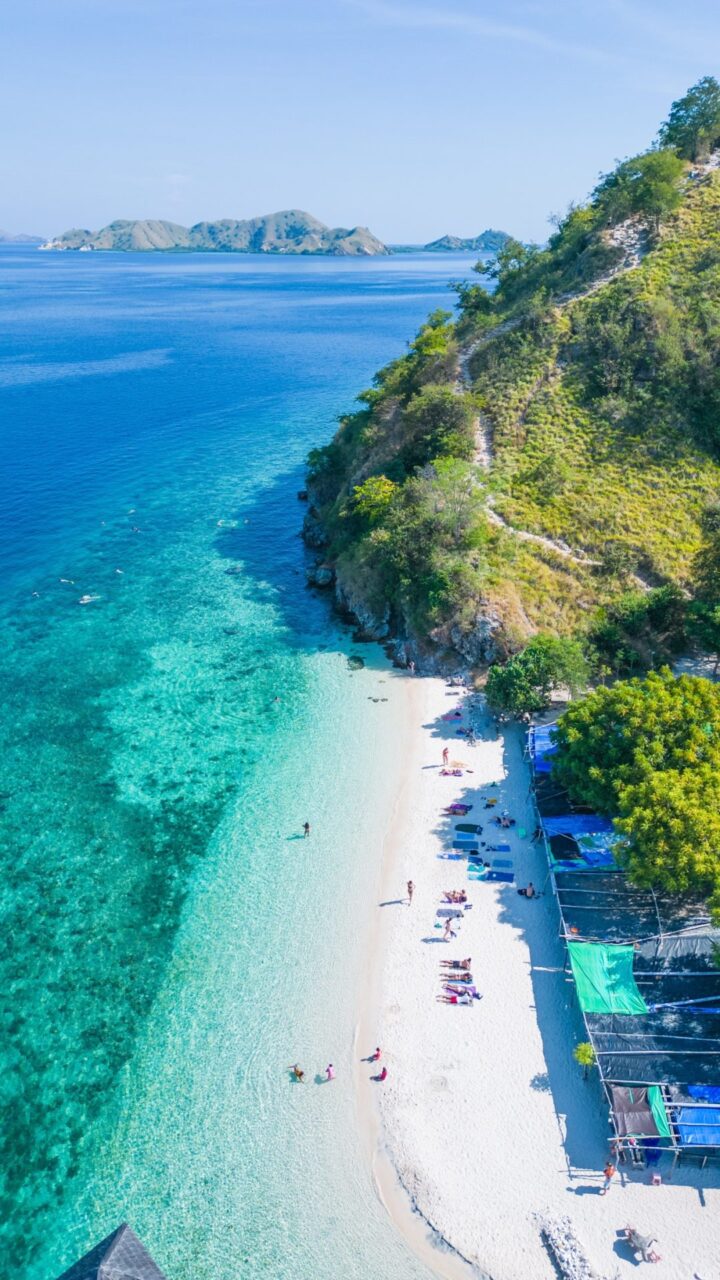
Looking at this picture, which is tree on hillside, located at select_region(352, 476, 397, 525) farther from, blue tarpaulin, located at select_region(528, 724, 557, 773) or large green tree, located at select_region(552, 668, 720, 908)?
large green tree, located at select_region(552, 668, 720, 908)

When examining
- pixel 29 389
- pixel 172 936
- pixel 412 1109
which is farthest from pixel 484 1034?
pixel 29 389

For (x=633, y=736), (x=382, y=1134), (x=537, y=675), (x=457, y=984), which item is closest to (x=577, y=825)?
(x=633, y=736)

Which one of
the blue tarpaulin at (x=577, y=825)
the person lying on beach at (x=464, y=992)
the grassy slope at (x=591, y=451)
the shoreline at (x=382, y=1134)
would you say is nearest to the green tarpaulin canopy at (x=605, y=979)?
the person lying on beach at (x=464, y=992)

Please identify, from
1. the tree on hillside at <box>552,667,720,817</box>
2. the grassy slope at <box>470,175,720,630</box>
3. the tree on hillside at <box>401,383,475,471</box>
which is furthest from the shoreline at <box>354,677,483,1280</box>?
the tree on hillside at <box>401,383,475,471</box>

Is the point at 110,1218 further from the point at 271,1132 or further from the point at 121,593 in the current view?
the point at 121,593

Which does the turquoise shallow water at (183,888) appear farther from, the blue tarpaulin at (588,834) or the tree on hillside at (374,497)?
the blue tarpaulin at (588,834)

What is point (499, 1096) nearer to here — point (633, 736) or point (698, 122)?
point (633, 736)
